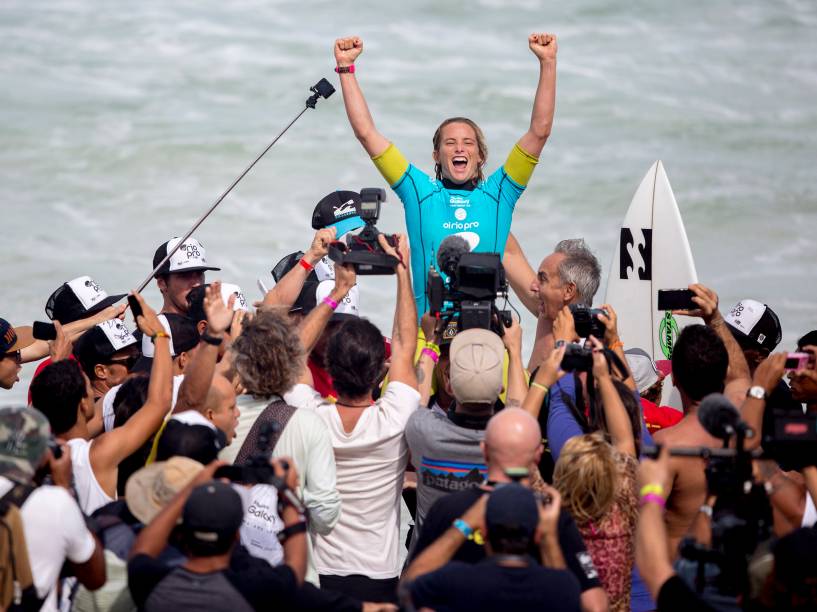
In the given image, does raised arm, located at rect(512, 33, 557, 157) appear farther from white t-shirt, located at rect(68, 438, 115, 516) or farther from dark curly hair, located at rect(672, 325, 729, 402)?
white t-shirt, located at rect(68, 438, 115, 516)

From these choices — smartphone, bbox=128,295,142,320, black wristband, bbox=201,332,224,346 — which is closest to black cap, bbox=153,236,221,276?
smartphone, bbox=128,295,142,320

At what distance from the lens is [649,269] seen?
896cm

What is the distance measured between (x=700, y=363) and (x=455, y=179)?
1.74 metres

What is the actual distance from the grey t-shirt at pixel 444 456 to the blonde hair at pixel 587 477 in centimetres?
35

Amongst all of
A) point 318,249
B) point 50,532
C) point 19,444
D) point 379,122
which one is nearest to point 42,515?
point 50,532

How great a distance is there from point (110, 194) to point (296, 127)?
4397mm

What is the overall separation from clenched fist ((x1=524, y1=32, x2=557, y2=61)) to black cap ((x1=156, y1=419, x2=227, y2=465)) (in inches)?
107

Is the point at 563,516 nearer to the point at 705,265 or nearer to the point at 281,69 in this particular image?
the point at 705,265

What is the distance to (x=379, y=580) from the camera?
4863mm

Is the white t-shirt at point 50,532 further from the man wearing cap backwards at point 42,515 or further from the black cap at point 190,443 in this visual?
the black cap at point 190,443

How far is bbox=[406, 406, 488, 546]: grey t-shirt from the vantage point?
4539mm

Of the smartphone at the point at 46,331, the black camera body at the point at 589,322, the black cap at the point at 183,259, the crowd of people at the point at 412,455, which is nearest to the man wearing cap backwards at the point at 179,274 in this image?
the black cap at the point at 183,259

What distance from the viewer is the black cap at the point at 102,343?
595cm

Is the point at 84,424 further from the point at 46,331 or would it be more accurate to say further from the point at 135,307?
the point at 46,331
